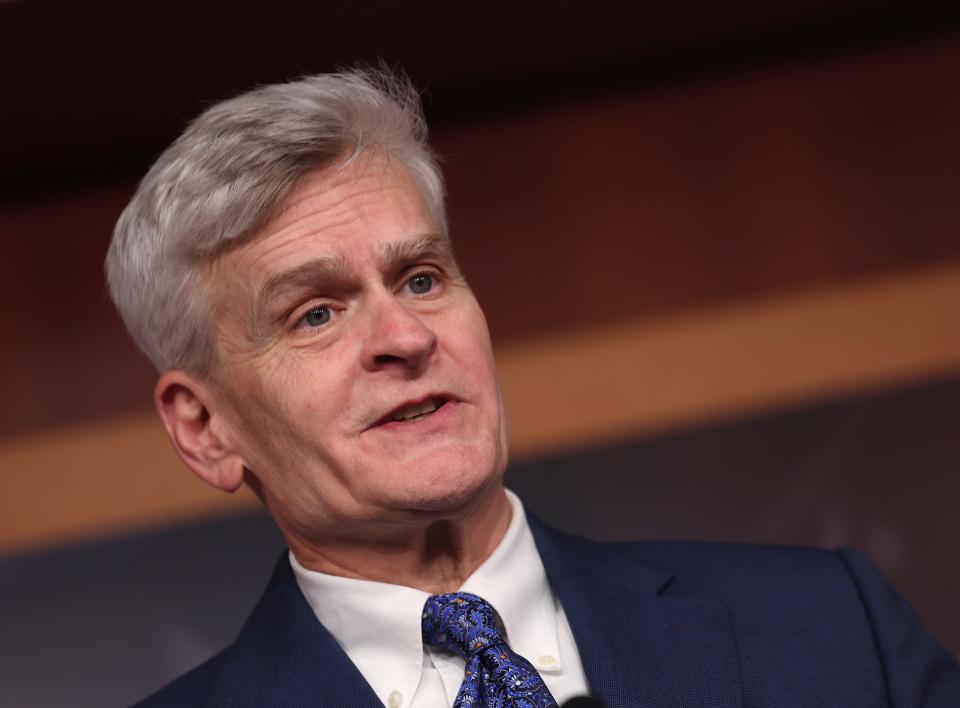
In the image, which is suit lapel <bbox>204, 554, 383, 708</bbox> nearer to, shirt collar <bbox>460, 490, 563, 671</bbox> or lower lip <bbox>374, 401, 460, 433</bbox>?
shirt collar <bbox>460, 490, 563, 671</bbox>

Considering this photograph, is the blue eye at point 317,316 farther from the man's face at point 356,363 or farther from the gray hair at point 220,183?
the gray hair at point 220,183

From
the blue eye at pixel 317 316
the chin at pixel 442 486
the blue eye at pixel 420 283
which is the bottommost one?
the chin at pixel 442 486

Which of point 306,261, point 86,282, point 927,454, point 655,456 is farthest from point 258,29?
point 927,454

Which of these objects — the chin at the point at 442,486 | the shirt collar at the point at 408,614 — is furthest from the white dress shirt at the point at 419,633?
the chin at the point at 442,486

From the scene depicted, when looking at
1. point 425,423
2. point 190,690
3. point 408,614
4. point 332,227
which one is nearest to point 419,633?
point 408,614

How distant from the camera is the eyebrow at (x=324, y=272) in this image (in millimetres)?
1542

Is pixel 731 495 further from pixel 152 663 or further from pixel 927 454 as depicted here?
pixel 152 663

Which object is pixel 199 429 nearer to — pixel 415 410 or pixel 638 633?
pixel 415 410

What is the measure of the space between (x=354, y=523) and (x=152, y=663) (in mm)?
823

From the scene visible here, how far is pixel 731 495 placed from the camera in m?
2.25

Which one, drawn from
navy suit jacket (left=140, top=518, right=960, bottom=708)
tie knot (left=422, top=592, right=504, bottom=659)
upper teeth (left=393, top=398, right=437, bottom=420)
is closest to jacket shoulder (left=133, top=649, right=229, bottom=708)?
navy suit jacket (left=140, top=518, right=960, bottom=708)

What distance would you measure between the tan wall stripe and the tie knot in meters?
0.72

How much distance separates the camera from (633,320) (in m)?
2.29

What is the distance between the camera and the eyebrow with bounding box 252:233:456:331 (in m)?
1.54
